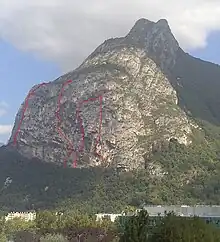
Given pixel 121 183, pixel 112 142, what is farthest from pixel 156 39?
pixel 121 183

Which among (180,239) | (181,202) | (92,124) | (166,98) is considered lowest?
(180,239)

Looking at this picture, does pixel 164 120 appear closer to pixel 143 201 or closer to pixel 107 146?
pixel 107 146

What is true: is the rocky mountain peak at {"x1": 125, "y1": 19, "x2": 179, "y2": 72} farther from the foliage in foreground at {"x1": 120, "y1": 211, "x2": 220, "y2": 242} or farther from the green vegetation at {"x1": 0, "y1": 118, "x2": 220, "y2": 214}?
the foliage in foreground at {"x1": 120, "y1": 211, "x2": 220, "y2": 242}

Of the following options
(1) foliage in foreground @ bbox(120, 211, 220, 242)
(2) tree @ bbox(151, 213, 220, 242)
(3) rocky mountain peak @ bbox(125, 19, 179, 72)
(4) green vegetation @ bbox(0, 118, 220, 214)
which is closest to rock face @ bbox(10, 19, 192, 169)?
(4) green vegetation @ bbox(0, 118, 220, 214)

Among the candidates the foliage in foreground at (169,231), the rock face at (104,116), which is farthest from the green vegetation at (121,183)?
the foliage in foreground at (169,231)

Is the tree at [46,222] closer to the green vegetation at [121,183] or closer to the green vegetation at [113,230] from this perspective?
the green vegetation at [113,230]

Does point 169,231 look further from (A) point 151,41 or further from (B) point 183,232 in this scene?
(A) point 151,41

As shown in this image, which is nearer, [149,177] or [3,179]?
[149,177]

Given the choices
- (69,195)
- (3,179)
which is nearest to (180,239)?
(69,195)
